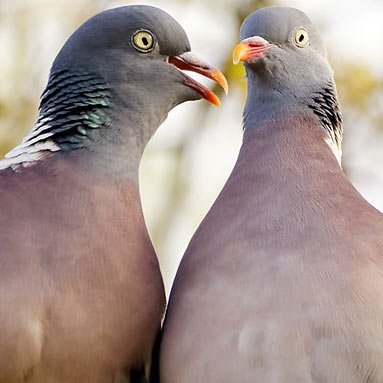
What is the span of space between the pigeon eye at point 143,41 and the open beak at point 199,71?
138 mm

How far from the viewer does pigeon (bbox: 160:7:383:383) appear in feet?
13.4

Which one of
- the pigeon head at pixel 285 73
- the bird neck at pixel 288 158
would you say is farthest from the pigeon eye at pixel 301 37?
the bird neck at pixel 288 158

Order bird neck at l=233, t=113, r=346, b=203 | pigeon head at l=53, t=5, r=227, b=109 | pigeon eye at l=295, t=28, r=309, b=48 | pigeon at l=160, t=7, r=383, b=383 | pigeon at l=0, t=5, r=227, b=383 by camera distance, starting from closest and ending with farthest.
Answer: pigeon at l=160, t=7, r=383, b=383 < pigeon at l=0, t=5, r=227, b=383 < bird neck at l=233, t=113, r=346, b=203 < pigeon head at l=53, t=5, r=227, b=109 < pigeon eye at l=295, t=28, r=309, b=48

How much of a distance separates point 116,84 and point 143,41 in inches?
9.4

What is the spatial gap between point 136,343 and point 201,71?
→ 1.35 metres

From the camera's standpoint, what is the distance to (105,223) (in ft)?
14.8

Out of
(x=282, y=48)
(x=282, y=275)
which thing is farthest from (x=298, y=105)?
(x=282, y=275)

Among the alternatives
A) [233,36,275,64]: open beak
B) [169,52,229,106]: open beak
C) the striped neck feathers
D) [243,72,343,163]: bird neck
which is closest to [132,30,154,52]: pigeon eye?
[169,52,229,106]: open beak

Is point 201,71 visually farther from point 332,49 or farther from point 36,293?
point 332,49

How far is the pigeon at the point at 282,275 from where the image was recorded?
4.07m

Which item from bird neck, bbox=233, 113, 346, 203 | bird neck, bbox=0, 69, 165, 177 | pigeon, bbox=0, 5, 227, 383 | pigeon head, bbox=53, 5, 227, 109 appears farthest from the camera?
pigeon head, bbox=53, 5, 227, 109

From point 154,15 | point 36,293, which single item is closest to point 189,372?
point 36,293

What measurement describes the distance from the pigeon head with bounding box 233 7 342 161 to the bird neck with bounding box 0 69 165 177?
56cm

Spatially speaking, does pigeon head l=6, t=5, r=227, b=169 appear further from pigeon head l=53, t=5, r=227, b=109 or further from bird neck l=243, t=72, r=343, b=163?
bird neck l=243, t=72, r=343, b=163
